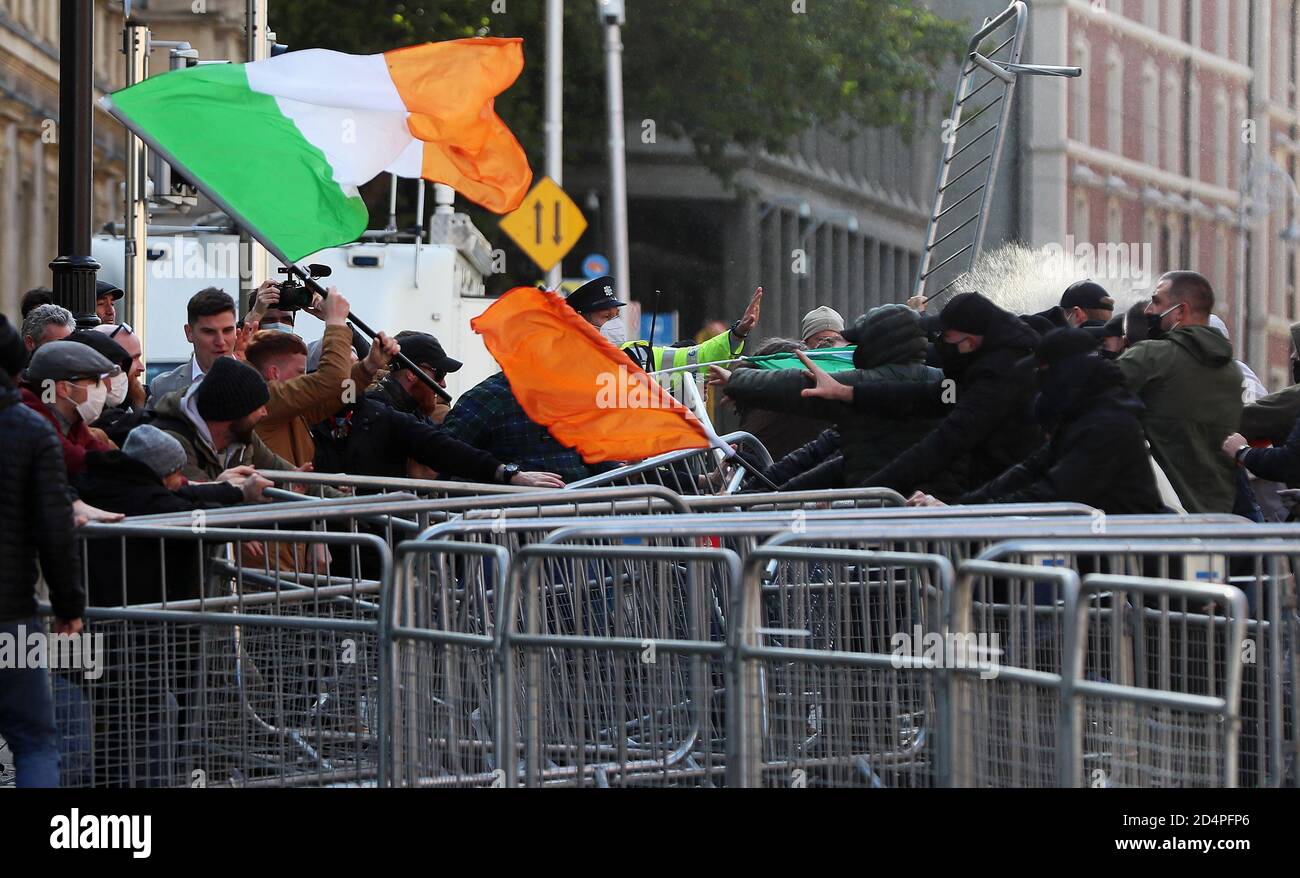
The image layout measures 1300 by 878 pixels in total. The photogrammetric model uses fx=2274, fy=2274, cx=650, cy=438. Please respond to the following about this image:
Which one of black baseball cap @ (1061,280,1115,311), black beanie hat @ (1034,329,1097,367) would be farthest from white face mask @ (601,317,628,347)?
black beanie hat @ (1034,329,1097,367)

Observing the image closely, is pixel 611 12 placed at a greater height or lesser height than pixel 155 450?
greater

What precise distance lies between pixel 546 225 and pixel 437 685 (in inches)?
582

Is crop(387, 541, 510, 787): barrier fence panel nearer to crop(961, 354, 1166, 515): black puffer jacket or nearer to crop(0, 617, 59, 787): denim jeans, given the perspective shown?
crop(0, 617, 59, 787): denim jeans

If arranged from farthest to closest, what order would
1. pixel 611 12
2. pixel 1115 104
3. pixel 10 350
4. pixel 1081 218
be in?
pixel 611 12
pixel 1115 104
pixel 1081 218
pixel 10 350

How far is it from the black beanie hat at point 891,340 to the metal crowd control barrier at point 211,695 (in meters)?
3.42

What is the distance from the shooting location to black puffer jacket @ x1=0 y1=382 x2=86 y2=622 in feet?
20.5

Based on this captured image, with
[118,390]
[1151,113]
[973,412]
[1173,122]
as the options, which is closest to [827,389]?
[973,412]

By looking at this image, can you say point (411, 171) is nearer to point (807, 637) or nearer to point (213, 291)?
point (213, 291)

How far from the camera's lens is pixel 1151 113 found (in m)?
19.4

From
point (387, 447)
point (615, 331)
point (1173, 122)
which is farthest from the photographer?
point (1173, 122)

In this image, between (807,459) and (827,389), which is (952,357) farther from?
(807,459)

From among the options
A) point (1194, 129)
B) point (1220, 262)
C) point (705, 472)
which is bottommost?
point (705, 472)

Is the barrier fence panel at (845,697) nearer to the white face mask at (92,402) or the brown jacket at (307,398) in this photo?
the white face mask at (92,402)
